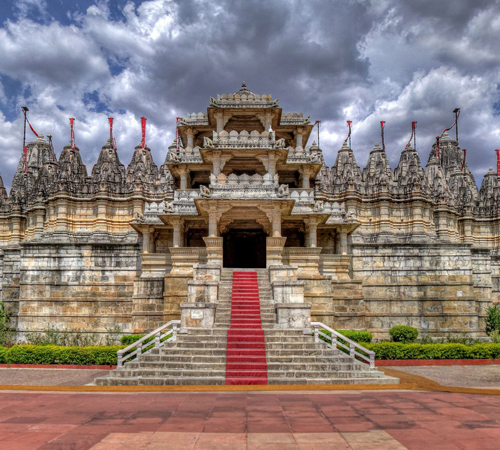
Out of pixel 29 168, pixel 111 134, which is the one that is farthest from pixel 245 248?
pixel 29 168

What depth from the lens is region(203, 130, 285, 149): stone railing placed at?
24.0 metres

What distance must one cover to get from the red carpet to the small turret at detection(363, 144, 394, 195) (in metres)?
22.7

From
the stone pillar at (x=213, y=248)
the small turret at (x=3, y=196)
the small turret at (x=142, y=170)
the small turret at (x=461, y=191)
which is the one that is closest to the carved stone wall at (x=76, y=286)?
the stone pillar at (x=213, y=248)

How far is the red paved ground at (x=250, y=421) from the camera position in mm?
7727

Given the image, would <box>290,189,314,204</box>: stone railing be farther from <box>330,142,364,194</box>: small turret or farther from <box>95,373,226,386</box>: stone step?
<box>330,142,364,194</box>: small turret

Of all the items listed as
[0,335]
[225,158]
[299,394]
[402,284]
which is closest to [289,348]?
[299,394]

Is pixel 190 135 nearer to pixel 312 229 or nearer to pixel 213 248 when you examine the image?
pixel 213 248

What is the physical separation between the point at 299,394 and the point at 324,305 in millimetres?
10100

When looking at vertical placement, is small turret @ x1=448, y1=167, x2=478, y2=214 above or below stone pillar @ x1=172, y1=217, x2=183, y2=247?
above

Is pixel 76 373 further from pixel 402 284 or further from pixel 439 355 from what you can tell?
pixel 402 284

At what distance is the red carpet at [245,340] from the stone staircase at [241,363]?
30 mm

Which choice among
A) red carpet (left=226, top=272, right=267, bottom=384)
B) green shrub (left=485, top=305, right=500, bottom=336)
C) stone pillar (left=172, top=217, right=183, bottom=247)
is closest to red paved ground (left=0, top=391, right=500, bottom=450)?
red carpet (left=226, top=272, right=267, bottom=384)

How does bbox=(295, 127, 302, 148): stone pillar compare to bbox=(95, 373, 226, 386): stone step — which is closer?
bbox=(95, 373, 226, 386): stone step

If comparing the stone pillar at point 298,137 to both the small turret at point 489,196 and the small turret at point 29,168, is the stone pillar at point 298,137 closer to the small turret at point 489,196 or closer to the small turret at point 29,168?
the small turret at point 489,196
